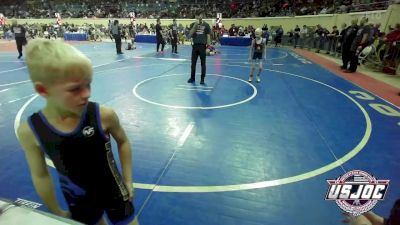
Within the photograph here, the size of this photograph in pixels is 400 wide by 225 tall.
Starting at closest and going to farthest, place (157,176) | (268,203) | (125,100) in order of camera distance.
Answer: (268,203) → (157,176) → (125,100)

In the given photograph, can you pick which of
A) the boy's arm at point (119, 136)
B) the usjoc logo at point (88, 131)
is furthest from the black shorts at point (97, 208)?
the usjoc logo at point (88, 131)

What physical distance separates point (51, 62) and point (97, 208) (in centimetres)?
112

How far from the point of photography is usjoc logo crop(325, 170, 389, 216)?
5.32 feet

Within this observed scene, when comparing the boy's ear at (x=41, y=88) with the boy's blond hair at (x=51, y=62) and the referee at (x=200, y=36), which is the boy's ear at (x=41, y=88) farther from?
the referee at (x=200, y=36)

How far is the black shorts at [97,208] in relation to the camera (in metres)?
1.85

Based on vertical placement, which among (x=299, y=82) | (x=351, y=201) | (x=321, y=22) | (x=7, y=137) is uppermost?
(x=321, y=22)

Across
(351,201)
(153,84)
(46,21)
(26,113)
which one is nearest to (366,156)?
(351,201)

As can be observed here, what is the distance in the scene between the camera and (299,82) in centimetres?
1021

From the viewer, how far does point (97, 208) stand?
191cm

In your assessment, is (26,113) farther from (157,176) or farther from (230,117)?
(230,117)

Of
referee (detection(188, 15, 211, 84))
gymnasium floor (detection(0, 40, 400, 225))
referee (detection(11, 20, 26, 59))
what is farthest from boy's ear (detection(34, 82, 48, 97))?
referee (detection(11, 20, 26, 59))

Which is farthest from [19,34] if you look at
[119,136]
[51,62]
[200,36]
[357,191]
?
[357,191]

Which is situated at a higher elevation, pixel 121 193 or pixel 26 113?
pixel 121 193

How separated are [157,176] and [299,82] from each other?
7.90 metres
